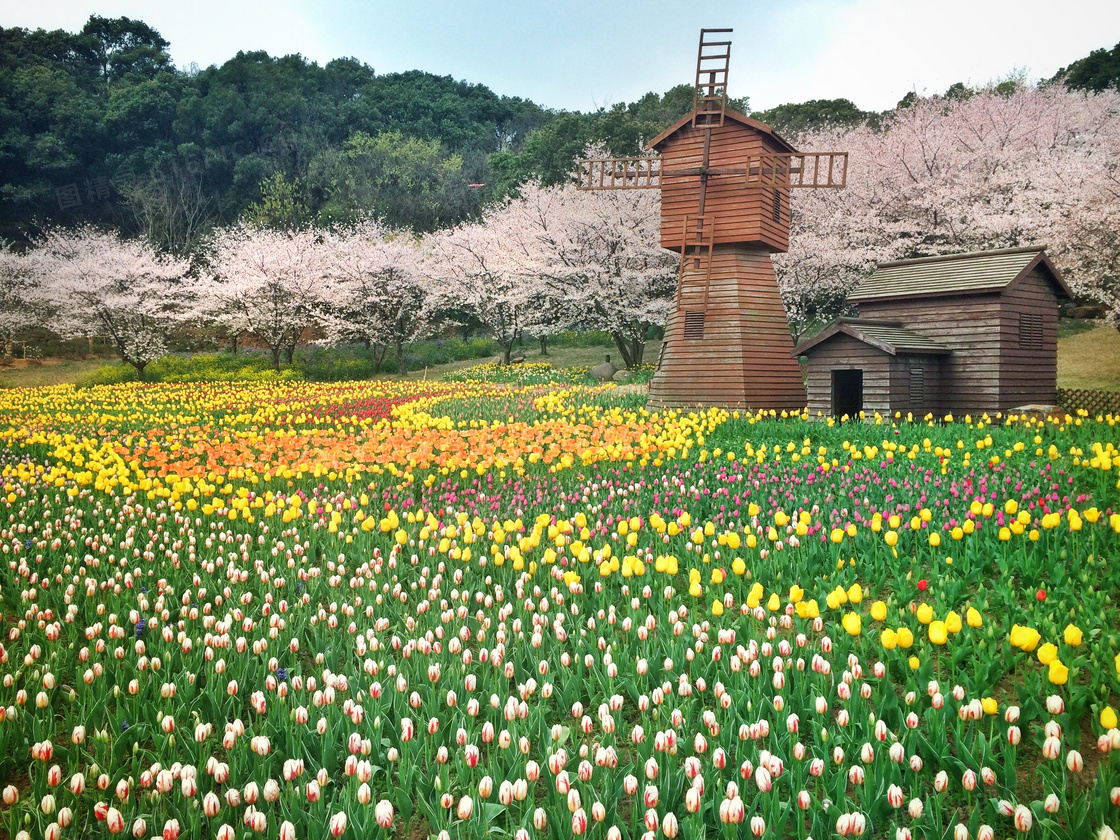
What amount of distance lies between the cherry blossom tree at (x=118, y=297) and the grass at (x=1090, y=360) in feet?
111

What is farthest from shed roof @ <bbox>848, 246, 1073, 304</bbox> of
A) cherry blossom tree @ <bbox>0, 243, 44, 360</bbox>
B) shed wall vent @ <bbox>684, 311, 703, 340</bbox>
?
cherry blossom tree @ <bbox>0, 243, 44, 360</bbox>

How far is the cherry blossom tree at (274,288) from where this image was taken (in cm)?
3306

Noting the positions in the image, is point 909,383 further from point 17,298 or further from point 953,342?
point 17,298

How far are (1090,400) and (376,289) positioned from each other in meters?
29.1

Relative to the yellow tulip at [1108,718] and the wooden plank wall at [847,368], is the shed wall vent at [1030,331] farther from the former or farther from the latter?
the yellow tulip at [1108,718]

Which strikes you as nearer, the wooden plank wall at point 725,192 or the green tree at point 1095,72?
the wooden plank wall at point 725,192

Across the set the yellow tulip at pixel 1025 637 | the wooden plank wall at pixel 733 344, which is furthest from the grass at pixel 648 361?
the yellow tulip at pixel 1025 637

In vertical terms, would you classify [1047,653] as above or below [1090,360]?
below

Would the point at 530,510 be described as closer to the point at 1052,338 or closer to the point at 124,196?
the point at 1052,338

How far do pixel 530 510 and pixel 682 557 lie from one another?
2130 millimetres

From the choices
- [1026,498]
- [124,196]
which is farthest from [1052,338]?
[124,196]

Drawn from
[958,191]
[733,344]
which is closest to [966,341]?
[733,344]

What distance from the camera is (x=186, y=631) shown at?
4727 millimetres

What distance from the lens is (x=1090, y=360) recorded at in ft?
85.1
